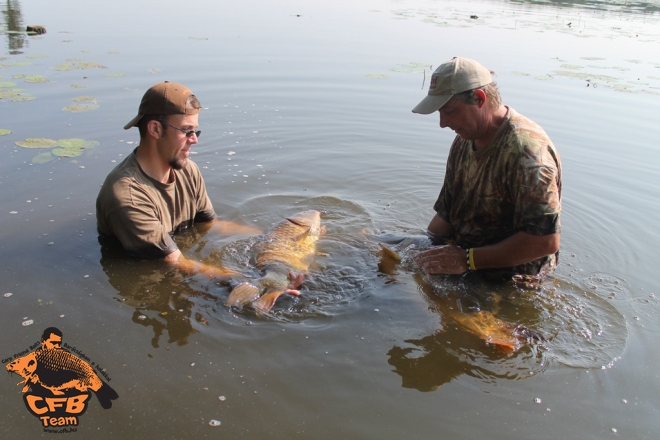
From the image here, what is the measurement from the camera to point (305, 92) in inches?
431

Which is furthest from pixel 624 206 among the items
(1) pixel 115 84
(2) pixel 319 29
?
(2) pixel 319 29

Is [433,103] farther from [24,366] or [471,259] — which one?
[24,366]

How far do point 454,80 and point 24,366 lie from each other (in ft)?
12.1

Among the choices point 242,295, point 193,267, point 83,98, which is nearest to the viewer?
point 242,295

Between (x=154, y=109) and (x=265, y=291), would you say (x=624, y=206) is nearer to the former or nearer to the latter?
(x=265, y=291)

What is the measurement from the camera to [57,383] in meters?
3.46

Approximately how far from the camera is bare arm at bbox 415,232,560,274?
160 inches

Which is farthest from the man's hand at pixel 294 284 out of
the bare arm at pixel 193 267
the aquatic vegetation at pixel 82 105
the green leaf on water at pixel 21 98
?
the green leaf on water at pixel 21 98

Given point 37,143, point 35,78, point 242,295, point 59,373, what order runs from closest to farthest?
1. point 59,373
2. point 242,295
3. point 37,143
4. point 35,78

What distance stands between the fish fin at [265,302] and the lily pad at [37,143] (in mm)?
4872

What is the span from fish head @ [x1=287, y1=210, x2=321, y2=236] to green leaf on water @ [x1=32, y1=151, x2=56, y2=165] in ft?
11.8

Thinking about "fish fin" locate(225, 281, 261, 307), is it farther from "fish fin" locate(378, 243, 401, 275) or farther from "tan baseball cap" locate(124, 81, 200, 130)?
"tan baseball cap" locate(124, 81, 200, 130)

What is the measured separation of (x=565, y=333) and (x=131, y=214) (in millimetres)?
3645

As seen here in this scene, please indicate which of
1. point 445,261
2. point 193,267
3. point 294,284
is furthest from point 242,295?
point 445,261
